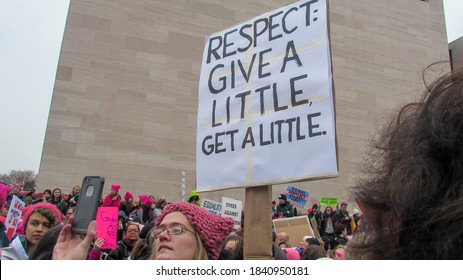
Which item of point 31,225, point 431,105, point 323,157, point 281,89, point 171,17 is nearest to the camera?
point 431,105

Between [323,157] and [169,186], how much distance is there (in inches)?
484

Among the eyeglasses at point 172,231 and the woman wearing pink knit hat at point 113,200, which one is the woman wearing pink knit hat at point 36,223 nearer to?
the eyeglasses at point 172,231

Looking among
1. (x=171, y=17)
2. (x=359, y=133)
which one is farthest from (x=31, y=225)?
(x=359, y=133)

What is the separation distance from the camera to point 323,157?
2.20 metres

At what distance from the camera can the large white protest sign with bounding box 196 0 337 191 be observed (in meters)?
2.27

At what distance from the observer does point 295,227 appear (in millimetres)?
7160

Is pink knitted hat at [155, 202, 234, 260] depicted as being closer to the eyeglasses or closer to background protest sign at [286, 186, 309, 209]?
the eyeglasses

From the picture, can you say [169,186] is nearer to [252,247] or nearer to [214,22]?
[214,22]

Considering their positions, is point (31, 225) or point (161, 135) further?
point (161, 135)

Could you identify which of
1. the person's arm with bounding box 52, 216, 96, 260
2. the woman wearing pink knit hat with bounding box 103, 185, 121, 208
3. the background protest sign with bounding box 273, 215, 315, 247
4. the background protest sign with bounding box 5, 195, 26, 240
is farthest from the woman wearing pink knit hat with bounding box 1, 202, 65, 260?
the woman wearing pink knit hat with bounding box 103, 185, 121, 208

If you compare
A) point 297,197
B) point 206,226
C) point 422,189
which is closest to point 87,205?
point 206,226

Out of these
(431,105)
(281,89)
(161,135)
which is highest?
(161,135)

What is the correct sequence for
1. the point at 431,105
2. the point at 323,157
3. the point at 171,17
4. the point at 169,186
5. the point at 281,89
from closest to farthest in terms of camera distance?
the point at 431,105
the point at 323,157
the point at 281,89
the point at 169,186
the point at 171,17

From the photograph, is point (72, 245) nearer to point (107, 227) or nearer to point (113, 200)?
point (107, 227)
